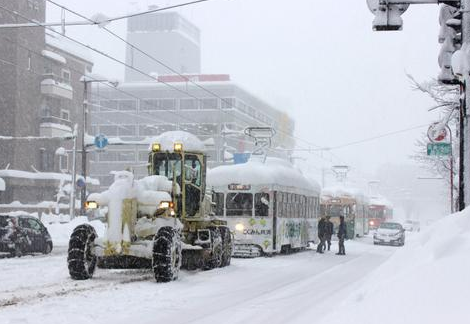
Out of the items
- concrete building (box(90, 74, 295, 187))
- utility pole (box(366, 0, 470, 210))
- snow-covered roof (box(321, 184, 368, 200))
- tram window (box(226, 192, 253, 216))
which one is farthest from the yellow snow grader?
concrete building (box(90, 74, 295, 187))

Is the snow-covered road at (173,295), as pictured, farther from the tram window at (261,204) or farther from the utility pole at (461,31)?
the tram window at (261,204)

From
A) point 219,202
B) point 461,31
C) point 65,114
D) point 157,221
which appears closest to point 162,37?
point 65,114

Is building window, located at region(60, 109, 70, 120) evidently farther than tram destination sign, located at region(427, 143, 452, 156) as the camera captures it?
Yes

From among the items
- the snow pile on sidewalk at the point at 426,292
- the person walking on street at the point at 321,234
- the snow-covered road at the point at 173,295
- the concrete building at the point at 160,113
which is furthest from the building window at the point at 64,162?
the snow pile on sidewalk at the point at 426,292

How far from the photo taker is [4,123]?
52.5 metres

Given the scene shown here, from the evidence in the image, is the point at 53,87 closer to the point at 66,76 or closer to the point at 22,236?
the point at 66,76

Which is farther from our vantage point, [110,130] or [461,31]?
[110,130]

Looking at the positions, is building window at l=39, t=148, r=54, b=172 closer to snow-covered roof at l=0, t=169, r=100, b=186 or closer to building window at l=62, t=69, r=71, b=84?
snow-covered roof at l=0, t=169, r=100, b=186

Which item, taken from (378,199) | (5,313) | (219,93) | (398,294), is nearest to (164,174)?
(5,313)

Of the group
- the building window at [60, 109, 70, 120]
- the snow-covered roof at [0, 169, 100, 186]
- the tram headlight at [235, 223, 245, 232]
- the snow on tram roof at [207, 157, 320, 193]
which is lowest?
the tram headlight at [235, 223, 245, 232]

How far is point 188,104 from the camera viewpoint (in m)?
104

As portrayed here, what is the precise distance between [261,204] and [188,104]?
8057 cm

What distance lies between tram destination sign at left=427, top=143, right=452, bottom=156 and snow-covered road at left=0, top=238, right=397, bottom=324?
12.2 ft

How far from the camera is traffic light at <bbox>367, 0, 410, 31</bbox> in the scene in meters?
11.8
